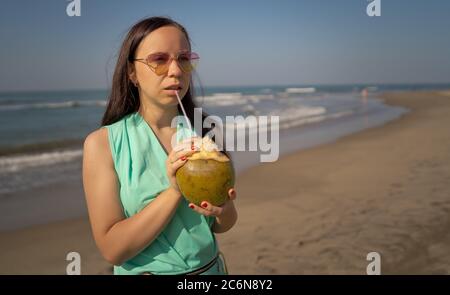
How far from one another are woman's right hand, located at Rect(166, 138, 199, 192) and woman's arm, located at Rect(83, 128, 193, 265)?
0.11 ft

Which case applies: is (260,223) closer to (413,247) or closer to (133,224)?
(413,247)

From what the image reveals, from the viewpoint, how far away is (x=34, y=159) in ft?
30.5

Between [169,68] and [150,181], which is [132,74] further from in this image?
[150,181]

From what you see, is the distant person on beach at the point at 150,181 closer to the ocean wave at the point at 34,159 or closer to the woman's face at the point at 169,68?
the woman's face at the point at 169,68

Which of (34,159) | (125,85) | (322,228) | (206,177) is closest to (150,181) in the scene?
(206,177)

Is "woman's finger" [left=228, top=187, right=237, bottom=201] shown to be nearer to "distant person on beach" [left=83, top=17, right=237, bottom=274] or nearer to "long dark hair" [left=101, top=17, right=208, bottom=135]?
"distant person on beach" [left=83, top=17, right=237, bottom=274]

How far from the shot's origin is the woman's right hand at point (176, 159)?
1423mm

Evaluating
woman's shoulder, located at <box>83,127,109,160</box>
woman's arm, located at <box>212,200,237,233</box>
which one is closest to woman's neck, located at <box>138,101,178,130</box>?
woman's shoulder, located at <box>83,127,109,160</box>

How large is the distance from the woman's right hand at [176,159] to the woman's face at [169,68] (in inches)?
9.0

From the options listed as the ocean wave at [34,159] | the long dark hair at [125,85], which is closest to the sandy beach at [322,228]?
the long dark hair at [125,85]

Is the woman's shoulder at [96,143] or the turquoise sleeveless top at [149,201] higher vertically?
the woman's shoulder at [96,143]

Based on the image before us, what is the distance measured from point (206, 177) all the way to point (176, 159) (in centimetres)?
14

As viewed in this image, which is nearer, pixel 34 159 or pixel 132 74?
pixel 132 74
